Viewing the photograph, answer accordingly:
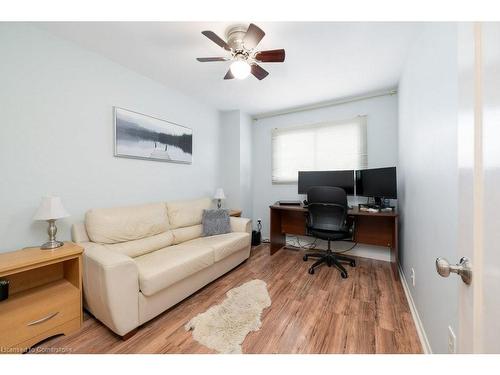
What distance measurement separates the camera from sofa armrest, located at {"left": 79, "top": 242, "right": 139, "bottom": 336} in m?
1.31

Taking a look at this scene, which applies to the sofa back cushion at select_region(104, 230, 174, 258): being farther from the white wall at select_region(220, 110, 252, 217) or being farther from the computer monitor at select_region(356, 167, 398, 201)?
the computer monitor at select_region(356, 167, 398, 201)

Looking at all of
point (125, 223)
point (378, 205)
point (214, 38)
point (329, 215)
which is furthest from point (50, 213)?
point (378, 205)

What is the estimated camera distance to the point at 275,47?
185 centimetres

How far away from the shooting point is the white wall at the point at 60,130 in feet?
4.93

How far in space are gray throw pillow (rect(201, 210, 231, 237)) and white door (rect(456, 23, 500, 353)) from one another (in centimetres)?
231

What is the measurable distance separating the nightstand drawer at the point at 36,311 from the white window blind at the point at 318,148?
9.77ft

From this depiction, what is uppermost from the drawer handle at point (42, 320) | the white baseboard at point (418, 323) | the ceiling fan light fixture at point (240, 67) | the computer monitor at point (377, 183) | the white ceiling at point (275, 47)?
the white ceiling at point (275, 47)

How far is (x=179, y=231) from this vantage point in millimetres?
2426

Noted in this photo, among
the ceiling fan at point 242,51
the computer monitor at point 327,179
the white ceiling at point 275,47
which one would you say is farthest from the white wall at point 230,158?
the ceiling fan at point 242,51

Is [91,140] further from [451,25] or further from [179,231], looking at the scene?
[451,25]

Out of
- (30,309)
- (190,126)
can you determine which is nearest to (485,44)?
(30,309)

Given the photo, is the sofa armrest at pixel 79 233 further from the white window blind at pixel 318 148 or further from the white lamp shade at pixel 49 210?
the white window blind at pixel 318 148
